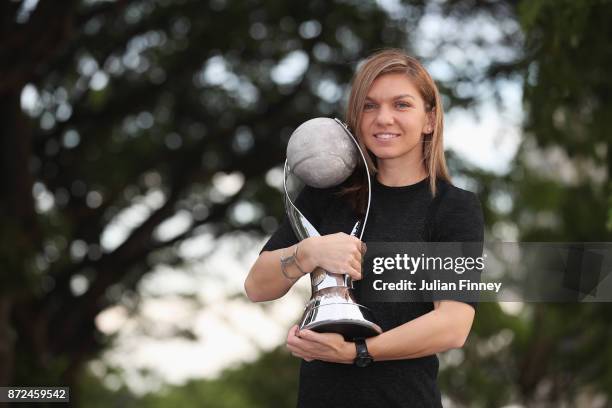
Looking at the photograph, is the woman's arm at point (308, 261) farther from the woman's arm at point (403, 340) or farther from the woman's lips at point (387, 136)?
the woman's lips at point (387, 136)

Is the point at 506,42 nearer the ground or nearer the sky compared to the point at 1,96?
nearer the sky

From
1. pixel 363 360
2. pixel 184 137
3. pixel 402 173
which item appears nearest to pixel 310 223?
pixel 402 173

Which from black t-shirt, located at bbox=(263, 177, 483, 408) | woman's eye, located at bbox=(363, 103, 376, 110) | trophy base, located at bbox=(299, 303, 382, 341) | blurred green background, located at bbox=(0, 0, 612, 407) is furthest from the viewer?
blurred green background, located at bbox=(0, 0, 612, 407)

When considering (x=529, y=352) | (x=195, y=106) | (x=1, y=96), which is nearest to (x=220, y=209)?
(x=195, y=106)

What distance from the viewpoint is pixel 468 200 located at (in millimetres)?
2428

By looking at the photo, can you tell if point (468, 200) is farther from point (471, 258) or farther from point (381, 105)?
point (381, 105)

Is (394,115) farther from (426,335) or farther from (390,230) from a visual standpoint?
(426,335)

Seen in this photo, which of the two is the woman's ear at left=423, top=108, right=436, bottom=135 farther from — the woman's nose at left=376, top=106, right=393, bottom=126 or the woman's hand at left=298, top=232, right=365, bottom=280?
the woman's hand at left=298, top=232, right=365, bottom=280

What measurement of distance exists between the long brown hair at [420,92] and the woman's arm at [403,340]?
1.13 feet

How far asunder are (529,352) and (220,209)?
8.18m

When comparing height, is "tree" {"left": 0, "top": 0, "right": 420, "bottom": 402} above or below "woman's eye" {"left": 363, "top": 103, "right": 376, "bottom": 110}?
above

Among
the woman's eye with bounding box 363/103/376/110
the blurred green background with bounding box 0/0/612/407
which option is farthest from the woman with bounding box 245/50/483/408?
the blurred green background with bounding box 0/0/612/407

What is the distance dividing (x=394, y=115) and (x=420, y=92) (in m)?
0.10

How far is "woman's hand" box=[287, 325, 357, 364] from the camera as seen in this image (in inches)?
86.0
